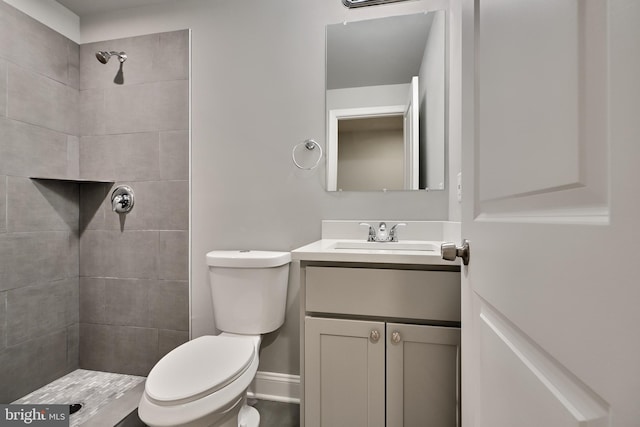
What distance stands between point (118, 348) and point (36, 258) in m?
0.70

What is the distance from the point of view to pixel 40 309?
67.2 inches

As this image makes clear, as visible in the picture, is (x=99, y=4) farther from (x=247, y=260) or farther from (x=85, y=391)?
(x=85, y=391)

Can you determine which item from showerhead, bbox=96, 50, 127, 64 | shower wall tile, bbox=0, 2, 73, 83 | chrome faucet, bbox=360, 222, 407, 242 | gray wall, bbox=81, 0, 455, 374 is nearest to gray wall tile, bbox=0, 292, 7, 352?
gray wall, bbox=81, 0, 455, 374

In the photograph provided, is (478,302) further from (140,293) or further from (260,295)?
(140,293)

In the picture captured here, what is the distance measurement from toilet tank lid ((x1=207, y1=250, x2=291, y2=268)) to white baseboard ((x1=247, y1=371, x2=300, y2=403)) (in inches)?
26.7

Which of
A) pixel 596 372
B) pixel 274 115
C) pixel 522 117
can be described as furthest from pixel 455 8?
pixel 596 372

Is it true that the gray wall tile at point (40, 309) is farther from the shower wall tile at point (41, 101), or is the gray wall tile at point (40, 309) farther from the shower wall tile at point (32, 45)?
the shower wall tile at point (32, 45)

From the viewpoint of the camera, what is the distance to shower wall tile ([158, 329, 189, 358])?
70.4 inches

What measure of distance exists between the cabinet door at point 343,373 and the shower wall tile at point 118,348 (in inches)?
48.0

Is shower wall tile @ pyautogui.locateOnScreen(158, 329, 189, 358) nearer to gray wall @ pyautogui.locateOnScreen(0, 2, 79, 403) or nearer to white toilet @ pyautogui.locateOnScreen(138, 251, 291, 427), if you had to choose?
white toilet @ pyautogui.locateOnScreen(138, 251, 291, 427)

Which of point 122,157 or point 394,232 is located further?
point 122,157

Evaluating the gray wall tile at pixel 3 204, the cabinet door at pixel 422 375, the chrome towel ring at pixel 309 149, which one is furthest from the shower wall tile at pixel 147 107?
the cabinet door at pixel 422 375

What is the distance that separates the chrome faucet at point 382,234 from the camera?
4.94 ft

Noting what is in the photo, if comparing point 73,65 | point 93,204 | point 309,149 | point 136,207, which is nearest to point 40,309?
point 93,204
